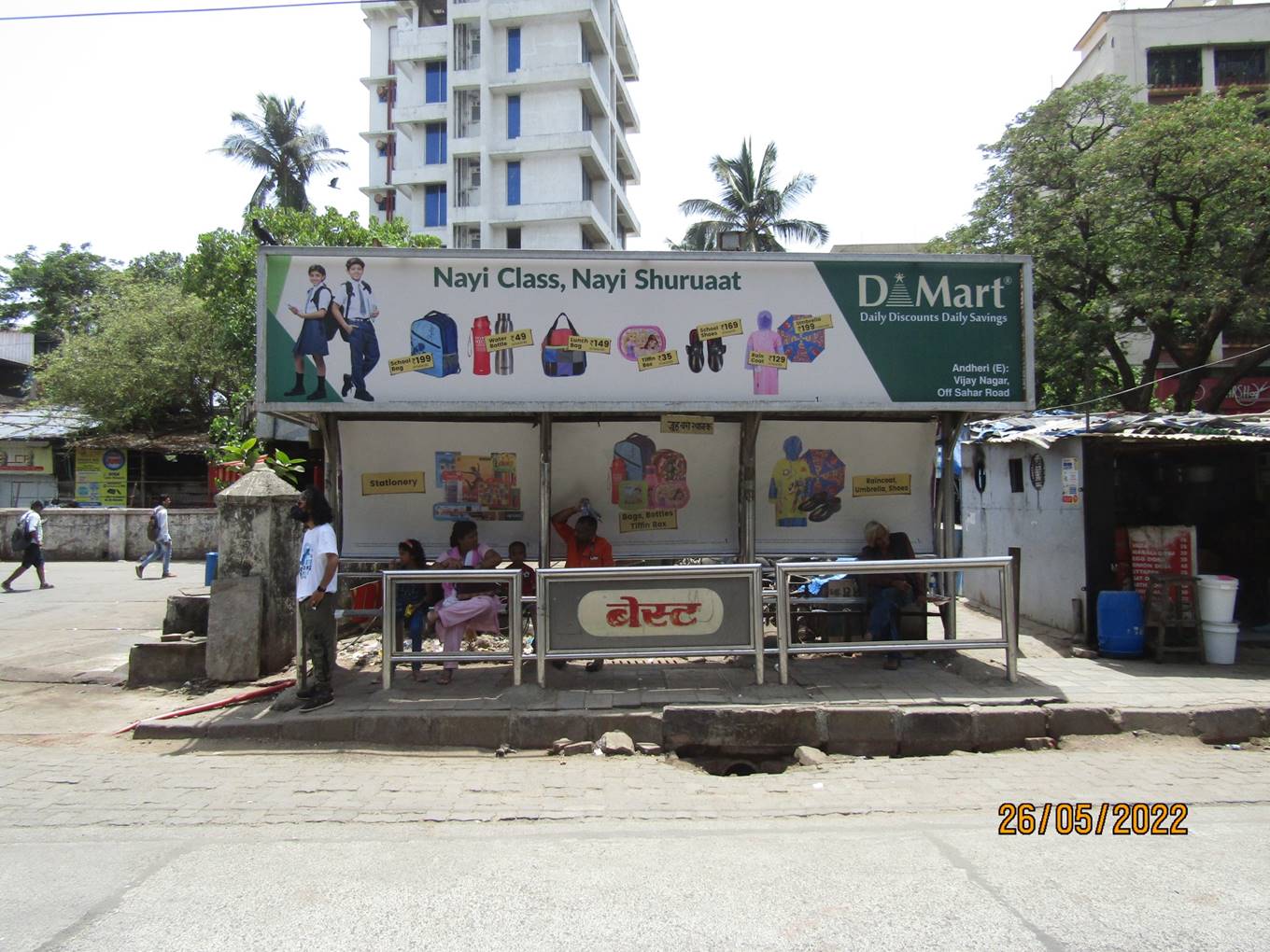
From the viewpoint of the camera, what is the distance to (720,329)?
7.26m

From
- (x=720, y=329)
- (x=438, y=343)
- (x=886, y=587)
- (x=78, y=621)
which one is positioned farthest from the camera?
(x=78, y=621)

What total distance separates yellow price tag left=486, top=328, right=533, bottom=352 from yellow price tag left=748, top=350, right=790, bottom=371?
1984 millimetres

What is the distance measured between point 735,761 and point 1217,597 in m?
5.61

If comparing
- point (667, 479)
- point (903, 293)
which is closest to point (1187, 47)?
point (903, 293)

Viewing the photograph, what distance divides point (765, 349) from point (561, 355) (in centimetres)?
183

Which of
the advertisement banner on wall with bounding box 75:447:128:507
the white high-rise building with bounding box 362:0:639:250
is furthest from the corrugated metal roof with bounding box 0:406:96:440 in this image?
the white high-rise building with bounding box 362:0:639:250

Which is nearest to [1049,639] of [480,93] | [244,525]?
[244,525]

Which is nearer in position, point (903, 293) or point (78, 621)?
point (903, 293)

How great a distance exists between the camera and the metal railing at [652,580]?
6.59 m

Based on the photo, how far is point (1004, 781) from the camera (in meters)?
5.30

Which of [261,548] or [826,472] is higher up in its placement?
[826,472]

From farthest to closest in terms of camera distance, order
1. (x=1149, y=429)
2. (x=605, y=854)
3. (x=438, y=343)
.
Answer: (x=1149, y=429), (x=438, y=343), (x=605, y=854)

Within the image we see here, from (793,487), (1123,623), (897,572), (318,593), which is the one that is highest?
(793,487)

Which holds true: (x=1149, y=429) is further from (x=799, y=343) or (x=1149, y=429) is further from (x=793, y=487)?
(x=799, y=343)
